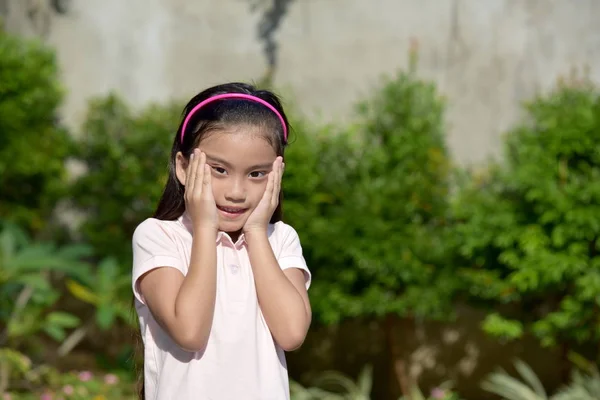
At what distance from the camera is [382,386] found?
6.13 meters

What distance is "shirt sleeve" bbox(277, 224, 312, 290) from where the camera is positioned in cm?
197

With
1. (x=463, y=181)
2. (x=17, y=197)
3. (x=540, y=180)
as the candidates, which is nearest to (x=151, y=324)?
(x=540, y=180)

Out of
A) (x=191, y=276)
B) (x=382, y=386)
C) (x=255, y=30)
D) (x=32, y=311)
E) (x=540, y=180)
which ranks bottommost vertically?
(x=382, y=386)

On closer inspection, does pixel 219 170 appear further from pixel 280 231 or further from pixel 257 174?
pixel 280 231

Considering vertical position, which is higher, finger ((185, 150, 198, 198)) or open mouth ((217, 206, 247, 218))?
finger ((185, 150, 198, 198))

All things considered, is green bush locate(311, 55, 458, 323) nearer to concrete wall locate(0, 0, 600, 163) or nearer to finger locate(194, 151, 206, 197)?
concrete wall locate(0, 0, 600, 163)

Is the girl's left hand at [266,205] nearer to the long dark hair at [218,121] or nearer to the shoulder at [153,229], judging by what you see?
the long dark hair at [218,121]

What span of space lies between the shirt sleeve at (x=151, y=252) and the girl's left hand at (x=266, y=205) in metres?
0.16

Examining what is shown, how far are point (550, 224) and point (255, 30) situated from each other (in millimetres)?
2445

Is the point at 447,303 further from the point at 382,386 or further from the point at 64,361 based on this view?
the point at 64,361

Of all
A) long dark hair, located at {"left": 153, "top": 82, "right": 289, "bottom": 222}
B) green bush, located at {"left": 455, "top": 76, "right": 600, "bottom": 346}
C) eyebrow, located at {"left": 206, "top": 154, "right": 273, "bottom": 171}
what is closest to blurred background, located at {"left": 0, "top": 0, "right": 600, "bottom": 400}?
green bush, located at {"left": 455, "top": 76, "right": 600, "bottom": 346}

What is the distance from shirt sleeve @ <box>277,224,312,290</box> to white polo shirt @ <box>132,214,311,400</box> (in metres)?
0.09

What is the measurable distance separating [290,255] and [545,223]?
330 cm

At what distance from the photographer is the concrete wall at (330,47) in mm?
6047
